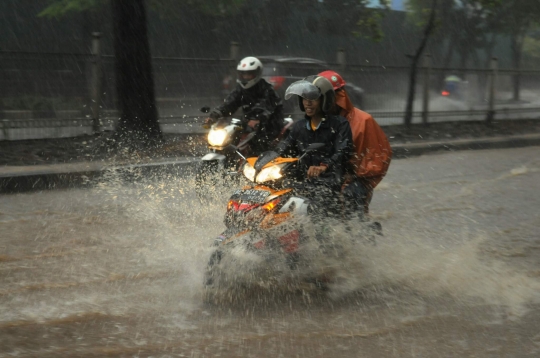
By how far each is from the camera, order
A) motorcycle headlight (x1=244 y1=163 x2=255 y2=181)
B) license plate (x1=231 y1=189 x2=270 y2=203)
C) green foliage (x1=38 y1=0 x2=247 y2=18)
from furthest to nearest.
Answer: green foliage (x1=38 y1=0 x2=247 y2=18) → motorcycle headlight (x1=244 y1=163 x2=255 y2=181) → license plate (x1=231 y1=189 x2=270 y2=203)

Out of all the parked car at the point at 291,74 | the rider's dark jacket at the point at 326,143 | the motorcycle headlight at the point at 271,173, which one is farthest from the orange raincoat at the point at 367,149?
the parked car at the point at 291,74

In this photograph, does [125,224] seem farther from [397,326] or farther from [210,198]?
[397,326]

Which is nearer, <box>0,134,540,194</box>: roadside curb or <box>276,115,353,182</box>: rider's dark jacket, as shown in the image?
<box>276,115,353,182</box>: rider's dark jacket

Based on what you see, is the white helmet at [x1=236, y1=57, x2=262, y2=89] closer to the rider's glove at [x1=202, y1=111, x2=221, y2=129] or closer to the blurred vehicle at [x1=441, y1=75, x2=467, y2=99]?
the rider's glove at [x1=202, y1=111, x2=221, y2=129]

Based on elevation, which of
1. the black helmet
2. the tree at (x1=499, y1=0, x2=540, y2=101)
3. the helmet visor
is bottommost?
the tree at (x1=499, y1=0, x2=540, y2=101)

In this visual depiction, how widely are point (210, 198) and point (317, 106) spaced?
287 cm

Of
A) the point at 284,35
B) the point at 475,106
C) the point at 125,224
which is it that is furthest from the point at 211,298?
the point at 284,35

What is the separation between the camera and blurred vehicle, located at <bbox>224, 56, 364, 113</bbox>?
667 inches

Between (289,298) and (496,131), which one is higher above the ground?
(289,298)

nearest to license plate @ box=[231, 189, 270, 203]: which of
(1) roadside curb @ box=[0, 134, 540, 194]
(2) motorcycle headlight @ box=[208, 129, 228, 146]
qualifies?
(2) motorcycle headlight @ box=[208, 129, 228, 146]

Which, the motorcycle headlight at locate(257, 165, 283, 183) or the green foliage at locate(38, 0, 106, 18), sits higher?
the motorcycle headlight at locate(257, 165, 283, 183)

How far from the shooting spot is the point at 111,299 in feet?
16.8

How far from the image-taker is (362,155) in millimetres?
5684

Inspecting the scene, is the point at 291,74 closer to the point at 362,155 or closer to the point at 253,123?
the point at 253,123
